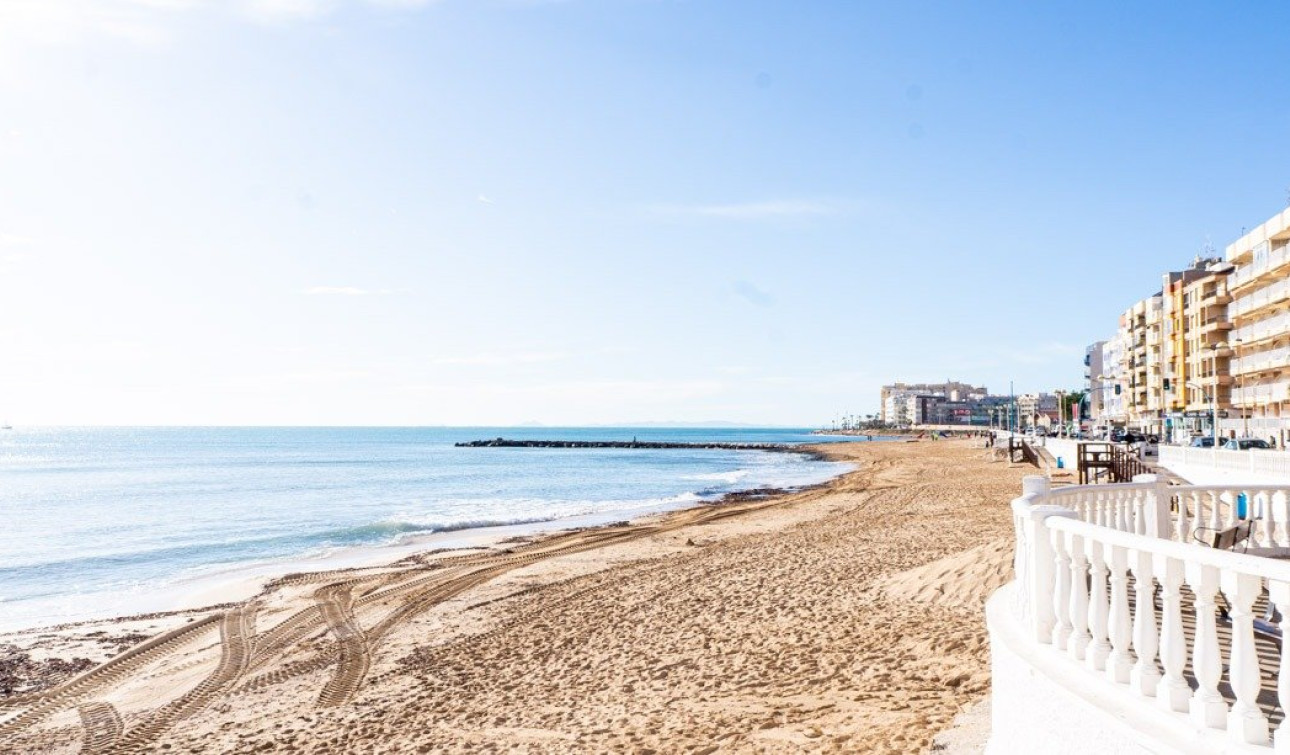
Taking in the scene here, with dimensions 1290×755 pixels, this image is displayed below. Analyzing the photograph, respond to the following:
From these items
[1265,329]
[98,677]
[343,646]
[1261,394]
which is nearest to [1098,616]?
[343,646]

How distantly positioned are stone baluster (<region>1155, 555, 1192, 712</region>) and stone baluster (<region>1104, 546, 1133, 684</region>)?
0.24 meters

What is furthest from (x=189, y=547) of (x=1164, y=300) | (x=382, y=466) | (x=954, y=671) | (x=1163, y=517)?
(x=1164, y=300)

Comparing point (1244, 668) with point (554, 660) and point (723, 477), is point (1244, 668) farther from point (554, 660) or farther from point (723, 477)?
point (723, 477)

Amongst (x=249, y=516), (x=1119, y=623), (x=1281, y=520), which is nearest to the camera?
(x=1119, y=623)

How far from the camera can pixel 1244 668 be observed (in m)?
2.94

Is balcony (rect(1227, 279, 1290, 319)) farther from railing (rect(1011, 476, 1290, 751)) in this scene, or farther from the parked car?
railing (rect(1011, 476, 1290, 751))

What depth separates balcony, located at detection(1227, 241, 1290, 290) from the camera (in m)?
43.7

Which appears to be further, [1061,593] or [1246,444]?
[1246,444]

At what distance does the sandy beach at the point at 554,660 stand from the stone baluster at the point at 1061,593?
2.46 m

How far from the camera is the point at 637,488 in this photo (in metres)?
48.8

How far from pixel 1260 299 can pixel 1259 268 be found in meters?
1.68

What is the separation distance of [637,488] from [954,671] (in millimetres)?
41123

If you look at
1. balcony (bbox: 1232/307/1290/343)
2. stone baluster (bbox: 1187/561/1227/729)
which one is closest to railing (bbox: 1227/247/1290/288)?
balcony (bbox: 1232/307/1290/343)

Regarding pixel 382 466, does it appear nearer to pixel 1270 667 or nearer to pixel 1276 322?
pixel 1276 322
